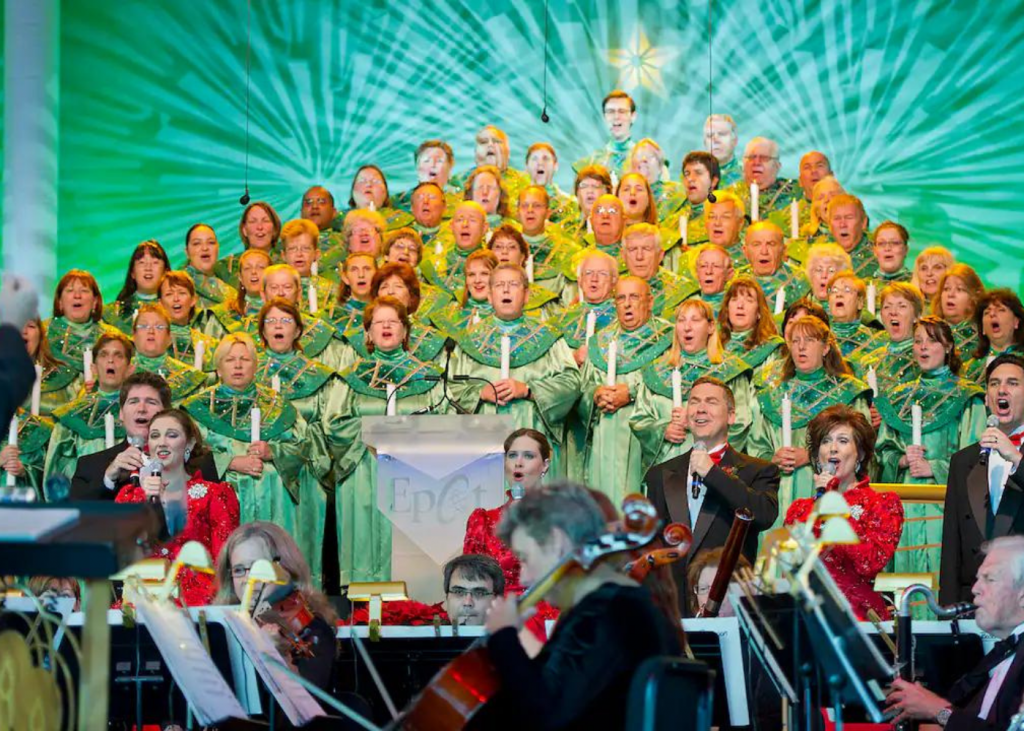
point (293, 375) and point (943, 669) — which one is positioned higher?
point (293, 375)

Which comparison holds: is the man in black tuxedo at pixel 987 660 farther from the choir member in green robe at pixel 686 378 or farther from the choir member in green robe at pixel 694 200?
the choir member in green robe at pixel 694 200

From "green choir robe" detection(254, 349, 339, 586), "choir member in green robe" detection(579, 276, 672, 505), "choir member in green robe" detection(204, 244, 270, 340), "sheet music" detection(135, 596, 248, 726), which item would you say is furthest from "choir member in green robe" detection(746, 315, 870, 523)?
"sheet music" detection(135, 596, 248, 726)

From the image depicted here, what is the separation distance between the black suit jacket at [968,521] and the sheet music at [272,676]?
11.0 ft

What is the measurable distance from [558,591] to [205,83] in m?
10.8

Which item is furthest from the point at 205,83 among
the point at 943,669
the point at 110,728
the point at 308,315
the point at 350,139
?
the point at 943,669

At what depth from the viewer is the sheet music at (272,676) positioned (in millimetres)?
4219

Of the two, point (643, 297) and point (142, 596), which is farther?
point (643, 297)

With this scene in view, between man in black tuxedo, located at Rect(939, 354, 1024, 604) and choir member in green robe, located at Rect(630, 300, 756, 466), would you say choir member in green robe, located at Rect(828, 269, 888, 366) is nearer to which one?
choir member in green robe, located at Rect(630, 300, 756, 466)

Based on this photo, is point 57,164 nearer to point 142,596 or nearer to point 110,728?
point 110,728

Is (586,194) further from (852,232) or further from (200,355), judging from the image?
(200,355)

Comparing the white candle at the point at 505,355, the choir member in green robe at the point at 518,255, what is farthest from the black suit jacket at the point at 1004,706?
the choir member in green robe at the point at 518,255

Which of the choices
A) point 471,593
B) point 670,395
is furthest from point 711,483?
point 670,395

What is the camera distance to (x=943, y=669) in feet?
17.1

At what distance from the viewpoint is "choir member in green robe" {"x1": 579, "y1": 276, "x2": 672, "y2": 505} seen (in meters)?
8.72
